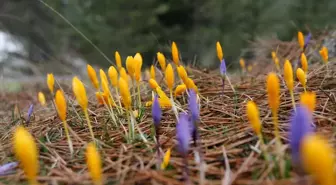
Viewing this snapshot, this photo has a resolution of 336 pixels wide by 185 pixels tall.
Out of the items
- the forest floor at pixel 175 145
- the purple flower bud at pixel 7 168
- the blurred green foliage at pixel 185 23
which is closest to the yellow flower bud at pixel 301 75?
the forest floor at pixel 175 145

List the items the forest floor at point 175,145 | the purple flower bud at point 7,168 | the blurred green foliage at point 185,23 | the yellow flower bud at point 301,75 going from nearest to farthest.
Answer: the forest floor at point 175,145 < the purple flower bud at point 7,168 < the yellow flower bud at point 301,75 < the blurred green foliage at point 185,23

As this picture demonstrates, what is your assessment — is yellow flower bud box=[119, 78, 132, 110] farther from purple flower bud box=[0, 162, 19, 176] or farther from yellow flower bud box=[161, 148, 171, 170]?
purple flower bud box=[0, 162, 19, 176]

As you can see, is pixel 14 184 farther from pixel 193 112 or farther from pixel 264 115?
pixel 264 115

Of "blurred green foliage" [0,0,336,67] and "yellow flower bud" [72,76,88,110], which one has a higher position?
"blurred green foliage" [0,0,336,67]

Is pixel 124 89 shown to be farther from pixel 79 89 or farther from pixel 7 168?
pixel 7 168

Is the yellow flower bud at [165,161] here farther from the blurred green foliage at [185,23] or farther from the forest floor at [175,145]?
the blurred green foliage at [185,23]

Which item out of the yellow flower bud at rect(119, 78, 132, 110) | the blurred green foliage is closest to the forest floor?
the yellow flower bud at rect(119, 78, 132, 110)

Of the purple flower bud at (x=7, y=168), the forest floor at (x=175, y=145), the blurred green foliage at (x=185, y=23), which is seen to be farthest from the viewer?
the blurred green foliage at (x=185, y=23)
